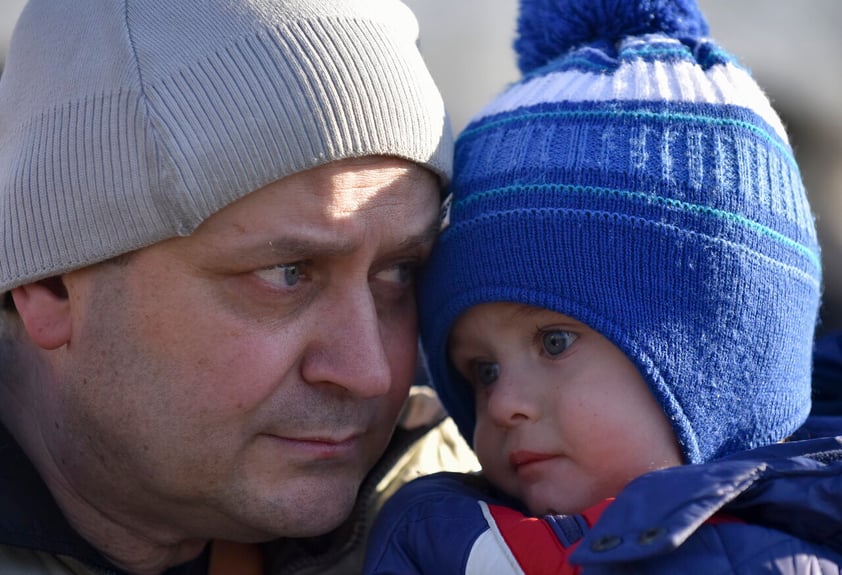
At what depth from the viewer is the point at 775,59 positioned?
6.97 m

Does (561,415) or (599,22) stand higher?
(599,22)

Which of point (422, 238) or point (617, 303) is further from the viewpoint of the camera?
point (422, 238)

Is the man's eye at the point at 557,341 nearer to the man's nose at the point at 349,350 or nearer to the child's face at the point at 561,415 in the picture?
the child's face at the point at 561,415

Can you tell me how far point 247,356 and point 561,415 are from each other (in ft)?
2.36

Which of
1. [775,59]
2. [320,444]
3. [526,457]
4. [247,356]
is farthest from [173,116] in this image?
[775,59]

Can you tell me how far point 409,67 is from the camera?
8.66 ft

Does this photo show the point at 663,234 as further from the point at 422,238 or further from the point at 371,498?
the point at 371,498

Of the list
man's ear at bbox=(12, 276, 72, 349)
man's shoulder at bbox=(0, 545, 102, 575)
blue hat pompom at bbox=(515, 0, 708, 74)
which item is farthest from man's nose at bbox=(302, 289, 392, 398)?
blue hat pompom at bbox=(515, 0, 708, 74)

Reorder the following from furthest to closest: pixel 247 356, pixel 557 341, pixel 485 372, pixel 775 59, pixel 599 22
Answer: pixel 775 59
pixel 599 22
pixel 485 372
pixel 557 341
pixel 247 356

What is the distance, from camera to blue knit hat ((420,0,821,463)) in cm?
246

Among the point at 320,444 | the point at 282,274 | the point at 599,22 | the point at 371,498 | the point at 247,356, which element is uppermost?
the point at 599,22

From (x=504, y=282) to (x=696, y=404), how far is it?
0.51 meters

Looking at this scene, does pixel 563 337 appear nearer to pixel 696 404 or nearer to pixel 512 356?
pixel 512 356

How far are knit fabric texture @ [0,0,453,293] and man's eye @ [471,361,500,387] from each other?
1.88 feet
